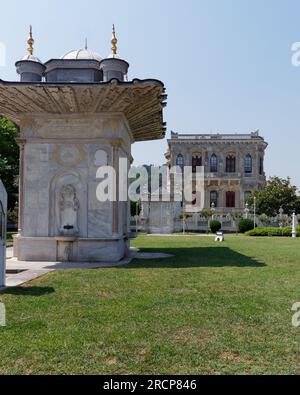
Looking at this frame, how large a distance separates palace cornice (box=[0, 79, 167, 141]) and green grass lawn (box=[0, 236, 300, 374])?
568cm

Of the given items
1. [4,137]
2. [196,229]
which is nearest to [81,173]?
[4,137]

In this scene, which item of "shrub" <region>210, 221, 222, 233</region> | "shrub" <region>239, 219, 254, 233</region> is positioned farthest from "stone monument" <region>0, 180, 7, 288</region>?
"shrub" <region>239, 219, 254, 233</region>

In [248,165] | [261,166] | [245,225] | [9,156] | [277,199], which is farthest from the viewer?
[261,166]

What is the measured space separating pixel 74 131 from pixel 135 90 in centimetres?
285

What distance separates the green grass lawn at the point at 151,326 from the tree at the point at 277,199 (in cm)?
4606

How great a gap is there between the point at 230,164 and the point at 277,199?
47.8 ft

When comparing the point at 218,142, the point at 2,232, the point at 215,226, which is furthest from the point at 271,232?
the point at 2,232

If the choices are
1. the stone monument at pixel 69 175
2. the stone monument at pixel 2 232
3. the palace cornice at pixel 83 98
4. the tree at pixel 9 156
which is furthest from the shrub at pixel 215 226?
the stone monument at pixel 2 232

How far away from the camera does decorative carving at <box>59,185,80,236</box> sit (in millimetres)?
14578

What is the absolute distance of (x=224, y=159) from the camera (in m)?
68.0

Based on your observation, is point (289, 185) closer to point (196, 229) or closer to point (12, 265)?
point (196, 229)

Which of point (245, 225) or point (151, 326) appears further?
point (245, 225)

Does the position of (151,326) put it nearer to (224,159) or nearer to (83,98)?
(83,98)

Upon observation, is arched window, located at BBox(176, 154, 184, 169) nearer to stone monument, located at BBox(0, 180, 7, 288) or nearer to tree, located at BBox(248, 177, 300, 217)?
tree, located at BBox(248, 177, 300, 217)
